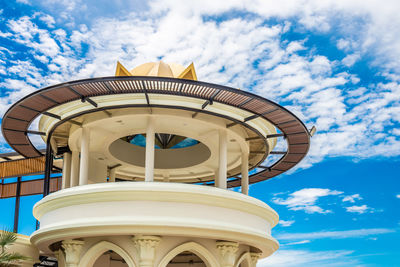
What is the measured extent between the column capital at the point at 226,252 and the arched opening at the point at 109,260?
748 centimetres

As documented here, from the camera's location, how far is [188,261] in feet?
84.1

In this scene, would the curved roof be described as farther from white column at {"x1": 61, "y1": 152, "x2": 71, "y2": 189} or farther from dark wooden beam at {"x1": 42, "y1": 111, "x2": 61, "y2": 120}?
white column at {"x1": 61, "y1": 152, "x2": 71, "y2": 189}

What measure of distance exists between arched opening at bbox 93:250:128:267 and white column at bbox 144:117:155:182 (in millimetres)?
7318

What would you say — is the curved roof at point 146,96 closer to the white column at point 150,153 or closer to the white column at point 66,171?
the white column at point 150,153

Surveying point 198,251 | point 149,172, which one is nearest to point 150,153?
point 149,172

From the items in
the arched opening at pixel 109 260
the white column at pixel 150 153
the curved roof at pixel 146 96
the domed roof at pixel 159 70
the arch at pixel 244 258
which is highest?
the domed roof at pixel 159 70

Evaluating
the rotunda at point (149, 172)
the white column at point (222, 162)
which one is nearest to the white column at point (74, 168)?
the rotunda at point (149, 172)

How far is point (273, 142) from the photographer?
74.1ft

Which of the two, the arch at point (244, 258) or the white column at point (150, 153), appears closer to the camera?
the white column at point (150, 153)

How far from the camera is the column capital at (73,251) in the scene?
1739 centimetres

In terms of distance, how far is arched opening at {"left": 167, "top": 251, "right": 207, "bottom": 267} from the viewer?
2545 cm

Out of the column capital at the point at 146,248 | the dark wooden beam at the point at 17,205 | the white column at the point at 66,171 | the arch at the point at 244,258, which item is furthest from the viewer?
the dark wooden beam at the point at 17,205

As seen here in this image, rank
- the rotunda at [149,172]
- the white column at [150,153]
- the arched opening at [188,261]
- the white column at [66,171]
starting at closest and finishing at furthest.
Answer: the rotunda at [149,172] < the white column at [150,153] < the white column at [66,171] < the arched opening at [188,261]

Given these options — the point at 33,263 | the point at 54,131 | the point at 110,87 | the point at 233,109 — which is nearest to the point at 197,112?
the point at 233,109
